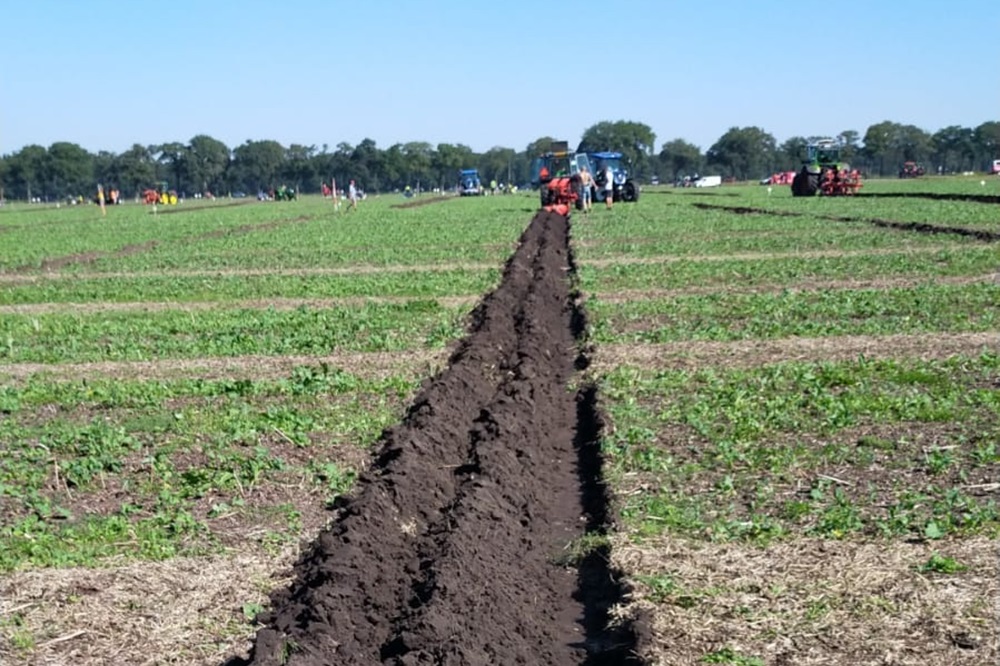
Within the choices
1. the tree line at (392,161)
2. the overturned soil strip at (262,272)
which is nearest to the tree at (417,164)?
the tree line at (392,161)

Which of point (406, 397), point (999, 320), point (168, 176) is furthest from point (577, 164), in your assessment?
point (168, 176)

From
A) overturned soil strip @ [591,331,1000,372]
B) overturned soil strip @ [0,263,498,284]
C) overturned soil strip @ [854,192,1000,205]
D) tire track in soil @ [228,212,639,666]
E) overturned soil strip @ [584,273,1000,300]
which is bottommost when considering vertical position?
tire track in soil @ [228,212,639,666]

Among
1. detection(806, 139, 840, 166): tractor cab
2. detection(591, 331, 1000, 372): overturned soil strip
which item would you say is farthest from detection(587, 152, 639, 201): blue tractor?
detection(591, 331, 1000, 372): overturned soil strip

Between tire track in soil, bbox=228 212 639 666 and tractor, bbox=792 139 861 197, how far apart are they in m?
50.4

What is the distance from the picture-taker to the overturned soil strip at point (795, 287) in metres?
18.9

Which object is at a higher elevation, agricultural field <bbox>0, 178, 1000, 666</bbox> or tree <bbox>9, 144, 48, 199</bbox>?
tree <bbox>9, 144, 48, 199</bbox>

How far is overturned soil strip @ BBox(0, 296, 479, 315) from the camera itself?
63.8 ft

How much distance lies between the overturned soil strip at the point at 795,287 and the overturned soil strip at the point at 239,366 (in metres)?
5.40

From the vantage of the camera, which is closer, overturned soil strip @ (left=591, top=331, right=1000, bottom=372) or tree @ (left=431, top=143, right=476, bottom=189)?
overturned soil strip @ (left=591, top=331, right=1000, bottom=372)

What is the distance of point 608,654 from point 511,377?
266 inches

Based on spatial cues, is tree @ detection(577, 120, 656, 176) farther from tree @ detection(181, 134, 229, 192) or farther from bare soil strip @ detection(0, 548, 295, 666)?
bare soil strip @ detection(0, 548, 295, 666)

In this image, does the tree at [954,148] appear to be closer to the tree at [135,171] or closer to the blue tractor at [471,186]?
the blue tractor at [471,186]

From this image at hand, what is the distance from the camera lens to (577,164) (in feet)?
171

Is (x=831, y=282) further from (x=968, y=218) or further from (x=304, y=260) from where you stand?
(x=968, y=218)
